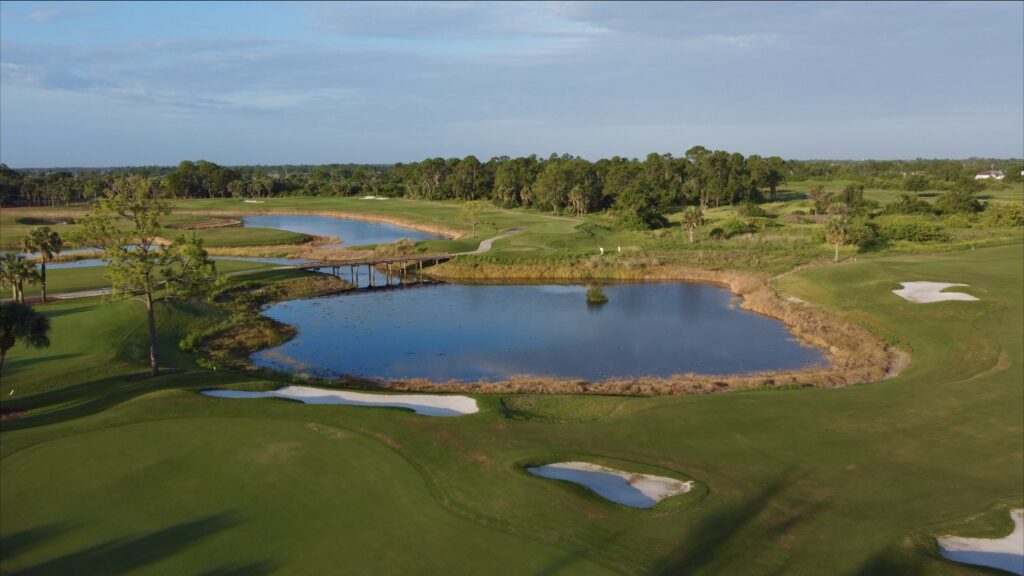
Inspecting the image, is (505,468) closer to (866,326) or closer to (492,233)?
(866,326)

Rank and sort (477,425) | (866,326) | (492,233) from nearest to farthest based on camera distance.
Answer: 1. (477,425)
2. (866,326)
3. (492,233)

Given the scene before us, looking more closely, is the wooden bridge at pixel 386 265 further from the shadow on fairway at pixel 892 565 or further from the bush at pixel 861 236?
the shadow on fairway at pixel 892 565

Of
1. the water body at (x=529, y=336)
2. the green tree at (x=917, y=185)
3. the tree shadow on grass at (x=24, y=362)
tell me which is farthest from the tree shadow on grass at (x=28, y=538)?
the green tree at (x=917, y=185)

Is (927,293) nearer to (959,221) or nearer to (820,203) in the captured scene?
(959,221)

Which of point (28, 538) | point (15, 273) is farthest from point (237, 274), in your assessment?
point (28, 538)

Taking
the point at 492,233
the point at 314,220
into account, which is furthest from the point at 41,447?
the point at 314,220

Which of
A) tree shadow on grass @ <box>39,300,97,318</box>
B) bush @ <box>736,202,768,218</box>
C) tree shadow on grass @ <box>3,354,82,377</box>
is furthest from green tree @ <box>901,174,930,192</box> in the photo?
tree shadow on grass @ <box>3,354,82,377</box>
